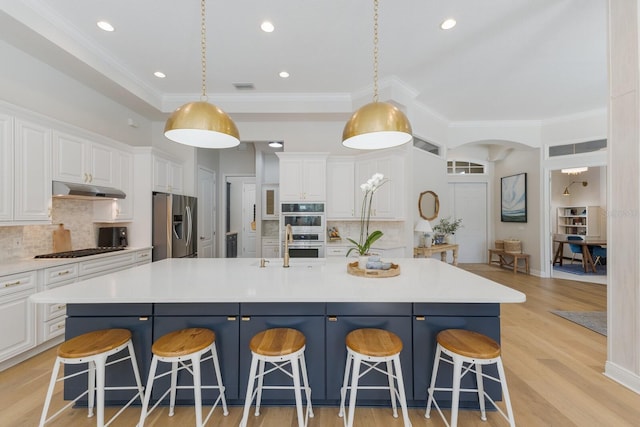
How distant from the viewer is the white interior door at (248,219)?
6668 millimetres

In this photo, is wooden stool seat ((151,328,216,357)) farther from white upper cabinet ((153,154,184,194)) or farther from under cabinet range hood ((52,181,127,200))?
white upper cabinet ((153,154,184,194))

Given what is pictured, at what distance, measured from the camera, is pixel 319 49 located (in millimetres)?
3150

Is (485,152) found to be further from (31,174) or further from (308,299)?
(31,174)

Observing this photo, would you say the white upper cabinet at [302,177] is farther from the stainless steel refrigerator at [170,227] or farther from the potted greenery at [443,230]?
the potted greenery at [443,230]

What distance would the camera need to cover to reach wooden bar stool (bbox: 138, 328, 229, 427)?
1461 millimetres

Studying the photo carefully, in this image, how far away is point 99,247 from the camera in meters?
3.64

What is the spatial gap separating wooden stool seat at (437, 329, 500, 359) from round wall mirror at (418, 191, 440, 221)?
3.57 m

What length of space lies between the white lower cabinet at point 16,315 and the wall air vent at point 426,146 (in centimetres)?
517

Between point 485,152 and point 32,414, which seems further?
point 485,152

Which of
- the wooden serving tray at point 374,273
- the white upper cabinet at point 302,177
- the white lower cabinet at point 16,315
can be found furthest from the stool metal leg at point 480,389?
the white lower cabinet at point 16,315

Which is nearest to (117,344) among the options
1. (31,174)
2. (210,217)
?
(31,174)

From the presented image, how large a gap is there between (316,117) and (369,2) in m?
2.16

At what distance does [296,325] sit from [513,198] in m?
6.64

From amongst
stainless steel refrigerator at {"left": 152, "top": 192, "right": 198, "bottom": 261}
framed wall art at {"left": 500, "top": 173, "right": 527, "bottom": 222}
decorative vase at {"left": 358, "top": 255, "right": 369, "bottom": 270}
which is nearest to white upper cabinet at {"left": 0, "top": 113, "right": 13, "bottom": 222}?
stainless steel refrigerator at {"left": 152, "top": 192, "right": 198, "bottom": 261}
